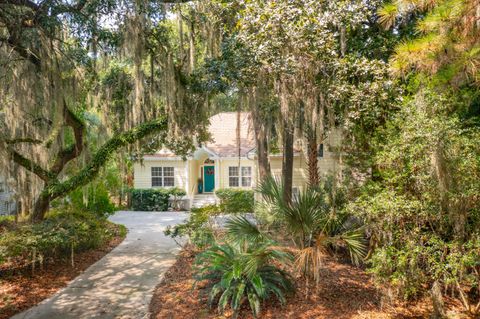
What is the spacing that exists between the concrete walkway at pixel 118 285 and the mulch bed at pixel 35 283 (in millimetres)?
193

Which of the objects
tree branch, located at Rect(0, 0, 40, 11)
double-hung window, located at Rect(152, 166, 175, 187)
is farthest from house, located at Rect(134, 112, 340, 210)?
tree branch, located at Rect(0, 0, 40, 11)

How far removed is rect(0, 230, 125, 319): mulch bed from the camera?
5.53 m

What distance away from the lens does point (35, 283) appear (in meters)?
6.45

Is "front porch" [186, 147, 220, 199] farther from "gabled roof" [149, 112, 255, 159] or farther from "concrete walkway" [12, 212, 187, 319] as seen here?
"concrete walkway" [12, 212, 187, 319]

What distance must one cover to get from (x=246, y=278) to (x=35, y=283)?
4302 millimetres

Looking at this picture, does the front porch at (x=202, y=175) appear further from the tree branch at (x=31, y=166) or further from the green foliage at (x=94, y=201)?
the tree branch at (x=31, y=166)

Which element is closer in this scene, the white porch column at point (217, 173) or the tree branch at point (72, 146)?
the tree branch at point (72, 146)

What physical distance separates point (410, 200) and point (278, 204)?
6.79 feet

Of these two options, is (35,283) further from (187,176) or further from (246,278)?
(187,176)

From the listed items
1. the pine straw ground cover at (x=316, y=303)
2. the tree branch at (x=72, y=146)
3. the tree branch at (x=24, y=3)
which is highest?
the tree branch at (x=24, y=3)

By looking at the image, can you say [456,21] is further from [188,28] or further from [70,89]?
[70,89]

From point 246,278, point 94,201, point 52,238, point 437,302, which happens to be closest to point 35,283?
point 52,238

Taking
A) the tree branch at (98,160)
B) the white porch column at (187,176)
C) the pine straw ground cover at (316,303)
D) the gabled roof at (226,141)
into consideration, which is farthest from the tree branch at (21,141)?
the white porch column at (187,176)

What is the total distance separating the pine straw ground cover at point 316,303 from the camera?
5.10m
